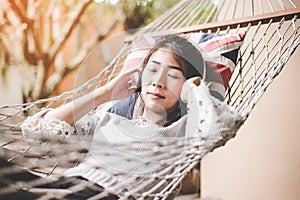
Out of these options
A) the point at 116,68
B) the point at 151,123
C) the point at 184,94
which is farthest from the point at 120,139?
the point at 116,68

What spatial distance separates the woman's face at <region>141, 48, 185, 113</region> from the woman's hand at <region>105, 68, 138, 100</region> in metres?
0.05

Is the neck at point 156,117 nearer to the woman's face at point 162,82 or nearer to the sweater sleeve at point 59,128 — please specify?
the woman's face at point 162,82

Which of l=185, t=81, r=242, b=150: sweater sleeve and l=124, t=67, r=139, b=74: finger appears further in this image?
l=124, t=67, r=139, b=74: finger

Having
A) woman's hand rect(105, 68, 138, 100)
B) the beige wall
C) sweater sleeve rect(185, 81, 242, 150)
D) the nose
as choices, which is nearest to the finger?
woman's hand rect(105, 68, 138, 100)

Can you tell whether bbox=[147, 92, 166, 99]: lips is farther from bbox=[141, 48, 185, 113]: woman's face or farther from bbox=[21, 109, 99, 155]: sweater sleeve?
bbox=[21, 109, 99, 155]: sweater sleeve

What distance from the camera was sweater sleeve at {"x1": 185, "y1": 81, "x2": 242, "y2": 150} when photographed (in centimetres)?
102

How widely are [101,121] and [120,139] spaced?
94 millimetres

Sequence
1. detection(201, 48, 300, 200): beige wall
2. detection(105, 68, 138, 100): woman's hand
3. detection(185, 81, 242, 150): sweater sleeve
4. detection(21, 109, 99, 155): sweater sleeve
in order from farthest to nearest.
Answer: detection(201, 48, 300, 200): beige wall
detection(105, 68, 138, 100): woman's hand
detection(21, 109, 99, 155): sweater sleeve
detection(185, 81, 242, 150): sweater sleeve

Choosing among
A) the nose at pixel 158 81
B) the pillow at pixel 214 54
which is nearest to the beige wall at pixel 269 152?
the pillow at pixel 214 54

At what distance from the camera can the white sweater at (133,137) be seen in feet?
3.34

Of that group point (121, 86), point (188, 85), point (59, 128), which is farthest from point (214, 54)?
point (59, 128)

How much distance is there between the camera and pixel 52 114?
4.10ft

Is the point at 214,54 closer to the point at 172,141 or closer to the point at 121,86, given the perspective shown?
the point at 121,86

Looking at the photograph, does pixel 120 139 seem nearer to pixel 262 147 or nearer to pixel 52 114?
pixel 52 114
